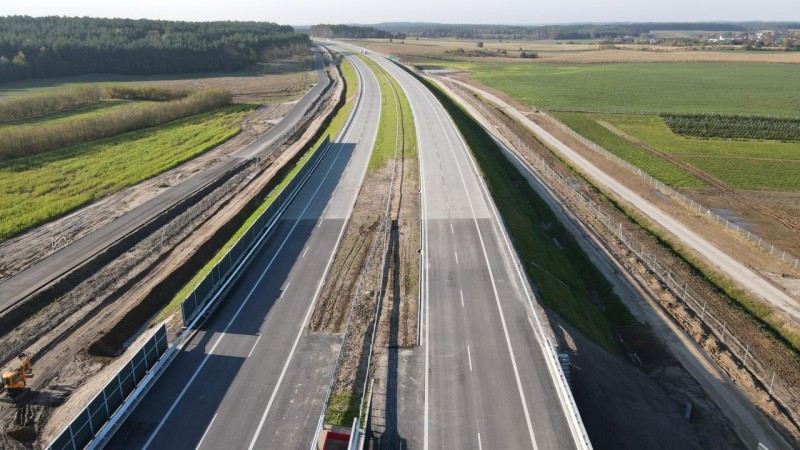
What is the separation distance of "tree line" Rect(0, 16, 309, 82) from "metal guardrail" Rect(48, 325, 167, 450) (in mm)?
134231

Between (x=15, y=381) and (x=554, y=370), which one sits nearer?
(x=15, y=381)

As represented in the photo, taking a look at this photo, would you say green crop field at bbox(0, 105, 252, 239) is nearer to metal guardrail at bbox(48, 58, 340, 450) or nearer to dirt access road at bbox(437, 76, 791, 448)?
metal guardrail at bbox(48, 58, 340, 450)

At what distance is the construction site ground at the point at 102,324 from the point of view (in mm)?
24953

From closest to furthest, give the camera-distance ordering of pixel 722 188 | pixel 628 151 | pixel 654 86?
1. pixel 722 188
2. pixel 628 151
3. pixel 654 86

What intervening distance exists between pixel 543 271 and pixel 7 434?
32.5 metres

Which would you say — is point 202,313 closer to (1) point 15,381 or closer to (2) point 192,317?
(2) point 192,317

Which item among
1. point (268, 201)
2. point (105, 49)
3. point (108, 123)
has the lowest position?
point (268, 201)

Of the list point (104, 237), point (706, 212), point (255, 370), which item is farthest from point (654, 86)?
point (255, 370)

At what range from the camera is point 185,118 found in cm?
9406

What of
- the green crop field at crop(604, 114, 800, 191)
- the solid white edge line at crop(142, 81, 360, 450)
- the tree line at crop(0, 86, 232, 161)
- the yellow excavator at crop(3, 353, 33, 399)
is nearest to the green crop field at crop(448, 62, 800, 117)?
the green crop field at crop(604, 114, 800, 191)

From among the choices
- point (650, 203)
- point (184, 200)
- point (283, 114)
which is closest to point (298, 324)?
point (184, 200)

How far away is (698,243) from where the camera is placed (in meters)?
49.2

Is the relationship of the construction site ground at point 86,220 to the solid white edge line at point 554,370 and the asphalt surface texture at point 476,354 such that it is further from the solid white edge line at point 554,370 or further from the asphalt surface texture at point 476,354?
the solid white edge line at point 554,370

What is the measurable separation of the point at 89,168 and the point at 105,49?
102392mm
